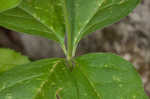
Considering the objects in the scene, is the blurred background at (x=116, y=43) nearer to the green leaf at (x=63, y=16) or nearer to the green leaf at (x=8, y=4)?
the green leaf at (x=63, y=16)

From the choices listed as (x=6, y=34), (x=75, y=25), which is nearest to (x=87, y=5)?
(x=75, y=25)

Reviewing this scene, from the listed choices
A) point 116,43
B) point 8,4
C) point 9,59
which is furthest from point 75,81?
point 116,43

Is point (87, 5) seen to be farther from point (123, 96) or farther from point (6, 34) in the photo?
point (6, 34)

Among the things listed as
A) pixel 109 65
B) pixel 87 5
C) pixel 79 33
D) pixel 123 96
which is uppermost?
pixel 87 5

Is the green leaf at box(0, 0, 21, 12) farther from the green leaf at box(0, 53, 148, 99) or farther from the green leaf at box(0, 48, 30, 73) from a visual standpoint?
the green leaf at box(0, 48, 30, 73)

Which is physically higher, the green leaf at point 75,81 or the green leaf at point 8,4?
the green leaf at point 8,4

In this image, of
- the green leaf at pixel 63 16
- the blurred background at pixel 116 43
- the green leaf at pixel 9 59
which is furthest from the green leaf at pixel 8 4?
the blurred background at pixel 116 43
